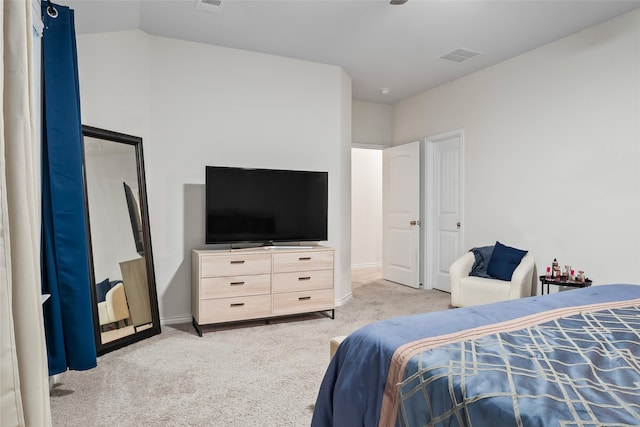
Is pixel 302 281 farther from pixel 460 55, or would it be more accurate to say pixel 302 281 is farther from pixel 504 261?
pixel 460 55

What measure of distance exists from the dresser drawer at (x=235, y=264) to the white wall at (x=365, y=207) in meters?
3.83

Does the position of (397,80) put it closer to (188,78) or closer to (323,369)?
(188,78)

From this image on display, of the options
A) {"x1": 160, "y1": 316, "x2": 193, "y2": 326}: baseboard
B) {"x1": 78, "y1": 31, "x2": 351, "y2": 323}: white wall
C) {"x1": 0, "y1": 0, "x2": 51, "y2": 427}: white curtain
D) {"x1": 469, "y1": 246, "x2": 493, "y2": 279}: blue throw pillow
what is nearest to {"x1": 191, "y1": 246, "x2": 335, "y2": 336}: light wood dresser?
{"x1": 160, "y1": 316, "x2": 193, "y2": 326}: baseboard

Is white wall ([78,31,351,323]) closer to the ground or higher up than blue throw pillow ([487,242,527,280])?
higher up

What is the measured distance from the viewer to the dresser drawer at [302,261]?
3.76 metres

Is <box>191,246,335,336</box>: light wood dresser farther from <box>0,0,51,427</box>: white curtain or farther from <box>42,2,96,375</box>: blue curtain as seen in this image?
<box>0,0,51,427</box>: white curtain

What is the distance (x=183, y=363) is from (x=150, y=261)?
1.08 meters

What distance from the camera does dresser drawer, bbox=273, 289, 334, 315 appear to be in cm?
376

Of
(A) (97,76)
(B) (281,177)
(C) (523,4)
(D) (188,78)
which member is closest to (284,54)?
(D) (188,78)

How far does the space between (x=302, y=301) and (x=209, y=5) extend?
8.83ft

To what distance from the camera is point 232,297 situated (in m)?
3.57

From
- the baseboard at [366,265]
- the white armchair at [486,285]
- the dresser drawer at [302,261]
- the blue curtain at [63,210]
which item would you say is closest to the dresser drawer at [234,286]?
the dresser drawer at [302,261]

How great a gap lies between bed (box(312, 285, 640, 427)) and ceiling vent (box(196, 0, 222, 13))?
2.83m

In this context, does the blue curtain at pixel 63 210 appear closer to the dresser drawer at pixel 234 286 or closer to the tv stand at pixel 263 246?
the dresser drawer at pixel 234 286
